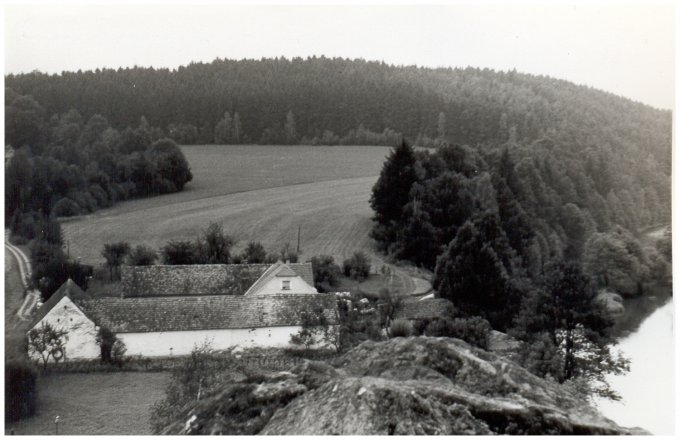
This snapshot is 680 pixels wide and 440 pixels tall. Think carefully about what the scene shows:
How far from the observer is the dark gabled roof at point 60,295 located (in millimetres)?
11247

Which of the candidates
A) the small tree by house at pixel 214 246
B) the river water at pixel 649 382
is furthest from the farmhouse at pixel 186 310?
the river water at pixel 649 382

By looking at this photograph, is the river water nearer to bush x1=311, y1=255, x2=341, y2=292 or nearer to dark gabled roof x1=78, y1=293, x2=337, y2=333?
dark gabled roof x1=78, y1=293, x2=337, y2=333

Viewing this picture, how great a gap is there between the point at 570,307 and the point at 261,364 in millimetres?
6551

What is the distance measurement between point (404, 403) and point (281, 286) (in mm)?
8924

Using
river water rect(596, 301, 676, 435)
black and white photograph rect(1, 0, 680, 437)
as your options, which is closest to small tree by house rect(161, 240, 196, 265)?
black and white photograph rect(1, 0, 680, 437)

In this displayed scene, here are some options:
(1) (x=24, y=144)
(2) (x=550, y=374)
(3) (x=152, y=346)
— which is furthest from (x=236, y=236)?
(2) (x=550, y=374)

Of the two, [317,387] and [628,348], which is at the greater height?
[317,387]

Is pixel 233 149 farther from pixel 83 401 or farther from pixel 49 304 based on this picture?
pixel 83 401

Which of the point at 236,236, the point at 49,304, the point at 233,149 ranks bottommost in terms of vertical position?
the point at 49,304

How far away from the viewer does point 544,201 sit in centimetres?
1733

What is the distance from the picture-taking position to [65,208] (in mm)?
11883

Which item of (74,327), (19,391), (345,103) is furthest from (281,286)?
(19,391)

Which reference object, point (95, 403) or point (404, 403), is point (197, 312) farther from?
point (404, 403)

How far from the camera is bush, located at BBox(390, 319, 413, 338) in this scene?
12.2 metres
